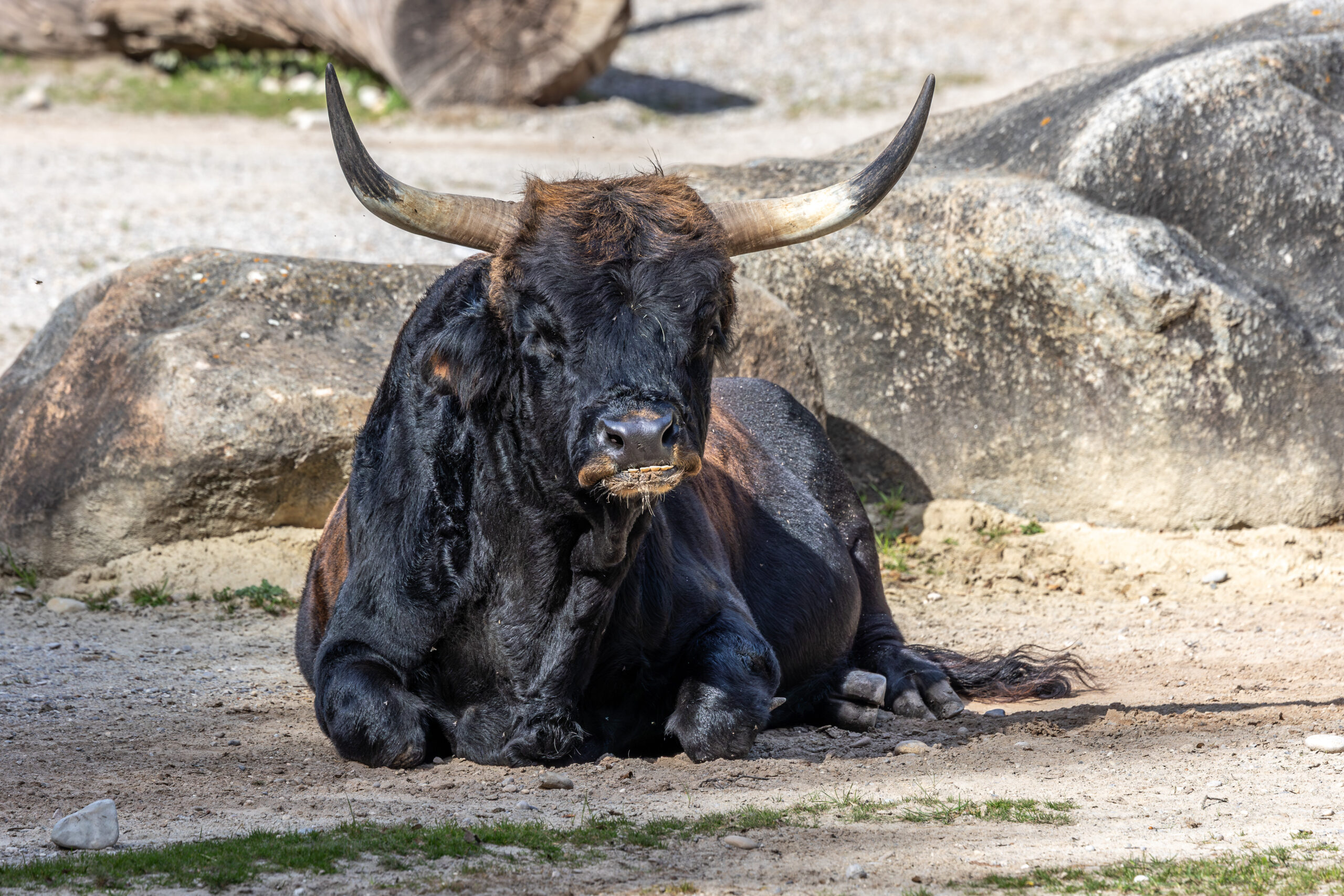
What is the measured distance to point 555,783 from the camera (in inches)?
180

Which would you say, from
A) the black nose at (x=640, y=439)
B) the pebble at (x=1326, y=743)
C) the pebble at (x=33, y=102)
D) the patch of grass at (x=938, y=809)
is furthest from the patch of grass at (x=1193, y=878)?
the pebble at (x=33, y=102)

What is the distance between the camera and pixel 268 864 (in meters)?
3.51

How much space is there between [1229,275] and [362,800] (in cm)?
651

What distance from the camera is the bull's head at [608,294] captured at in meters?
4.34

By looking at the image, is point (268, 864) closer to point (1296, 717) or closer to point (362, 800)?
point (362, 800)

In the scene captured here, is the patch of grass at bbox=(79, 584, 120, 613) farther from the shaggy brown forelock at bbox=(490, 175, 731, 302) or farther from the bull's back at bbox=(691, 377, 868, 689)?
the shaggy brown forelock at bbox=(490, 175, 731, 302)

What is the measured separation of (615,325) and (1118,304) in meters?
4.86

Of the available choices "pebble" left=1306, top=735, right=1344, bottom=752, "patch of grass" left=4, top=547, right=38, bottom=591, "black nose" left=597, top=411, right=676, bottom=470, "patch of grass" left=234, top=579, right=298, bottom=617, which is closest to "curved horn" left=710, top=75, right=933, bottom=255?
"black nose" left=597, top=411, right=676, bottom=470

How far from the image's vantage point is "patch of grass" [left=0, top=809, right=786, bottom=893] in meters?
3.39

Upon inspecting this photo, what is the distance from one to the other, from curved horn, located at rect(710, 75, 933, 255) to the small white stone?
2099 millimetres

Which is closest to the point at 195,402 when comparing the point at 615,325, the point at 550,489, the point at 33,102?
the point at 550,489

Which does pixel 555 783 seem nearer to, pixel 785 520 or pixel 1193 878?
pixel 1193 878

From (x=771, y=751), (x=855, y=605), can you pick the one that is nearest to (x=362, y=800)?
(x=771, y=751)

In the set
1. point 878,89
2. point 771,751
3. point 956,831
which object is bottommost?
point 771,751
